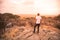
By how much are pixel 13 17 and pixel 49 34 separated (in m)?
1.08

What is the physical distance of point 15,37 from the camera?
351 centimetres

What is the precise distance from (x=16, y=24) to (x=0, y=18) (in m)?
0.49

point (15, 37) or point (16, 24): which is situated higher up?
point (16, 24)

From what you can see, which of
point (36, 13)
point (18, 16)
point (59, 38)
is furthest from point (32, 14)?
point (59, 38)

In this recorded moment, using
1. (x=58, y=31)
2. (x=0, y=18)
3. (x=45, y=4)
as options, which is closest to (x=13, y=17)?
(x=0, y=18)

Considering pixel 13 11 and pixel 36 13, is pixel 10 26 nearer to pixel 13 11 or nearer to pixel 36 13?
pixel 13 11

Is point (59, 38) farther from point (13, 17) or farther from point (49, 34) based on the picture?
point (13, 17)

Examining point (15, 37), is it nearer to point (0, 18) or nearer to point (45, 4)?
point (0, 18)

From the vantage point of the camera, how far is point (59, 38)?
3.50 meters

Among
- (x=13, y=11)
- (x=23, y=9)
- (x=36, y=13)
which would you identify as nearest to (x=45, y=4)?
(x=36, y=13)

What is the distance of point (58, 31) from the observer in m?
3.54

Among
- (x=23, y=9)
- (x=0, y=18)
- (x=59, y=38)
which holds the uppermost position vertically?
(x=23, y=9)

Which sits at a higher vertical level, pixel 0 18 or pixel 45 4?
pixel 45 4

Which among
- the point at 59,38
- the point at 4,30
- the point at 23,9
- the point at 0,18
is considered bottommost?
the point at 59,38
